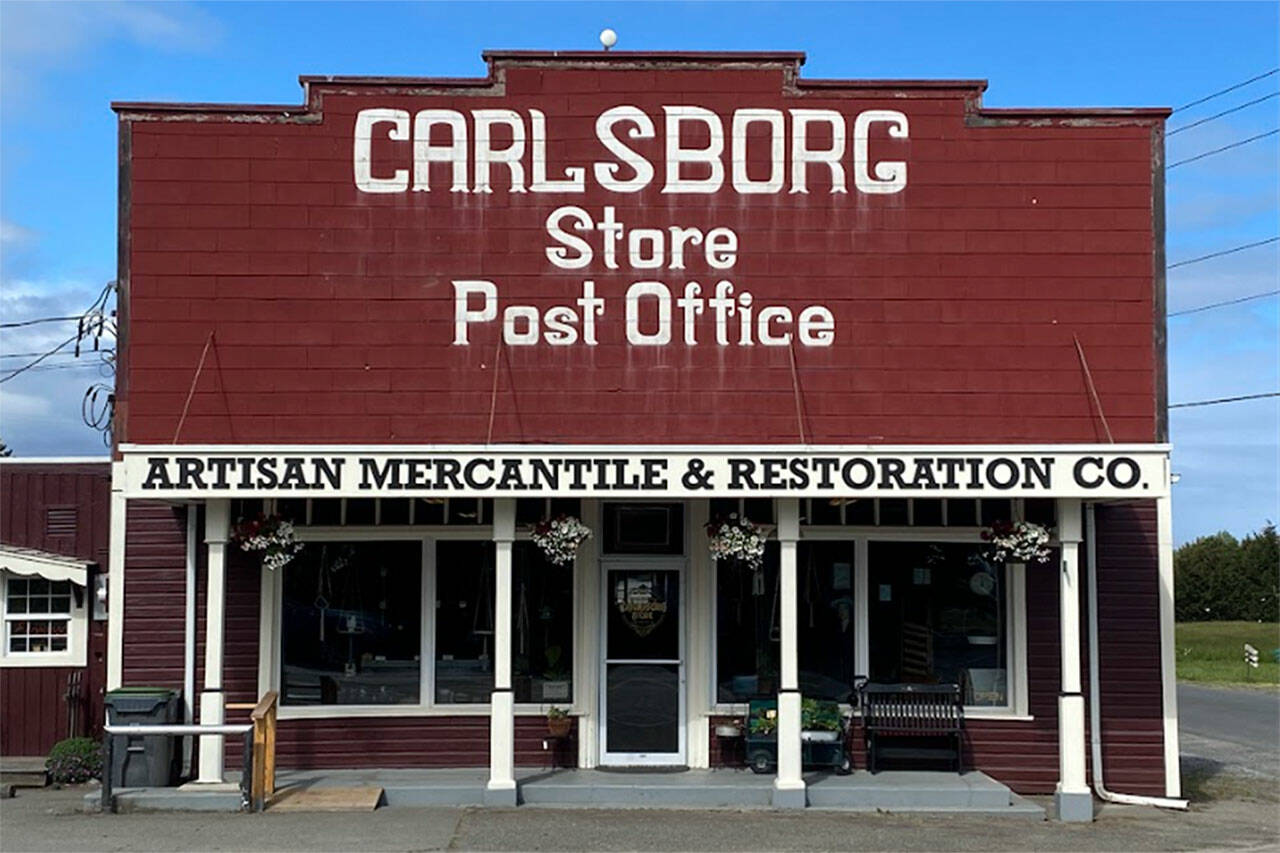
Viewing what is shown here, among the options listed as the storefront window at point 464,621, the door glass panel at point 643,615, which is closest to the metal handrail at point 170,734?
the storefront window at point 464,621

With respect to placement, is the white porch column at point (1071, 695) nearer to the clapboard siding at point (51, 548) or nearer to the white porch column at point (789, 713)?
the white porch column at point (789, 713)

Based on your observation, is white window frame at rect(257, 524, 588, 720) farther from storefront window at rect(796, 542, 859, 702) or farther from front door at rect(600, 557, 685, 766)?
storefront window at rect(796, 542, 859, 702)

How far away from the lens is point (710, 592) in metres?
14.9

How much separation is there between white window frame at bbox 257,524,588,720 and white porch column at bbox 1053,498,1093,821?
4.62 metres

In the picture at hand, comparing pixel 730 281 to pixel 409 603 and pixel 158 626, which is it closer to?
pixel 409 603

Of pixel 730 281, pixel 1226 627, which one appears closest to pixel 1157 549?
pixel 730 281

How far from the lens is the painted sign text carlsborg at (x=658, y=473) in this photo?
43.6ft

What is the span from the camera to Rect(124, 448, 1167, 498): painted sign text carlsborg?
13.3 meters

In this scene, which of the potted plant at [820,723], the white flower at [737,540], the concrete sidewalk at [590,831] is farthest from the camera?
the potted plant at [820,723]

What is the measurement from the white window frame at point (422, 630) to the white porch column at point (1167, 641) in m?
5.83

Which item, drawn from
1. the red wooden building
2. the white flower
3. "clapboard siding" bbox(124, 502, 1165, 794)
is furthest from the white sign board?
"clapboard siding" bbox(124, 502, 1165, 794)

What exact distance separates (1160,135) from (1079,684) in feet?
17.8

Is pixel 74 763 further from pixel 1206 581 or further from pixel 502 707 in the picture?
pixel 1206 581

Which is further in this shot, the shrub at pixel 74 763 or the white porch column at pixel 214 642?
the shrub at pixel 74 763
